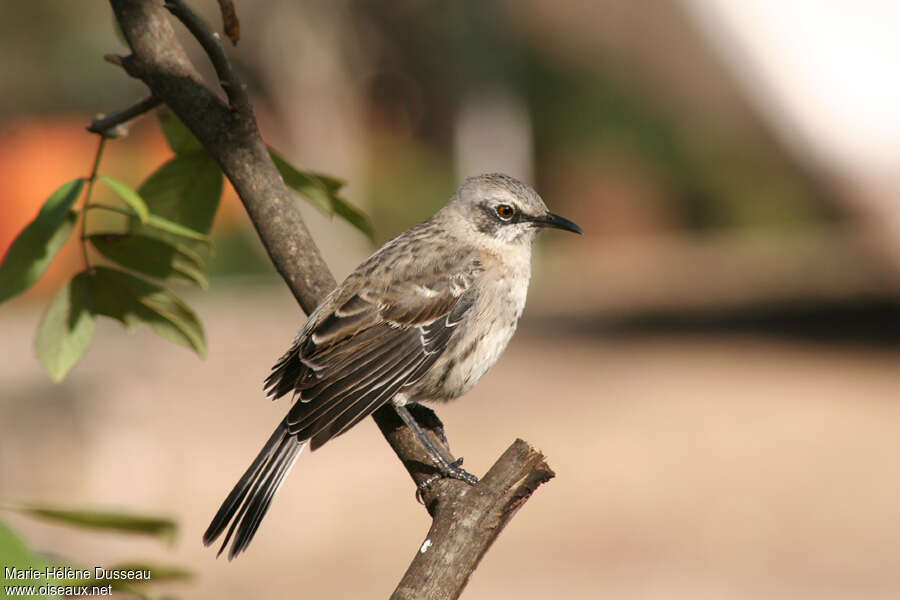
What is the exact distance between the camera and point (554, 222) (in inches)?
171

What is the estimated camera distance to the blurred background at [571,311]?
9922mm

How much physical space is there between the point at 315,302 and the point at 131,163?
15825mm

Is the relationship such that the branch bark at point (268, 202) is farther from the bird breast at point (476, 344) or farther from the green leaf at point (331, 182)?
the bird breast at point (476, 344)

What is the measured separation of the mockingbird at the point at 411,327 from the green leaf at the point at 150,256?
641 millimetres

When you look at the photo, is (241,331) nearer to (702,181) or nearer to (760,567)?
(760,567)

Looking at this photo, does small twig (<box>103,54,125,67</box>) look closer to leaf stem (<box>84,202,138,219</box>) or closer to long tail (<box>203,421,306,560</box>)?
leaf stem (<box>84,202,138,219</box>)

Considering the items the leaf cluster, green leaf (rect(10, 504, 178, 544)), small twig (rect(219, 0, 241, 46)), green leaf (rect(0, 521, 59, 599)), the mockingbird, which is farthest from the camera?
the mockingbird

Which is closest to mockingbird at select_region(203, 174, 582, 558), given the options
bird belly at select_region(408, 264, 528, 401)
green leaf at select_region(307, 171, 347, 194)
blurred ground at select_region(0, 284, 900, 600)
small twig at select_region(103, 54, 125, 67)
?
Answer: bird belly at select_region(408, 264, 528, 401)

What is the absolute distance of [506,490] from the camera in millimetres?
2238

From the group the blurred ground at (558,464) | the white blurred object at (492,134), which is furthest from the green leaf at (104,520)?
the white blurred object at (492,134)

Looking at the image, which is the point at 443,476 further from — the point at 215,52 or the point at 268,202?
the point at 215,52

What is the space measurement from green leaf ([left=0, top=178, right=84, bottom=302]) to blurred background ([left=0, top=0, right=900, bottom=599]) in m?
2.96

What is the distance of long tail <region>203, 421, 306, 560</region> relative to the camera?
2932mm

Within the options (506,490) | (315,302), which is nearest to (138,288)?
(315,302)
